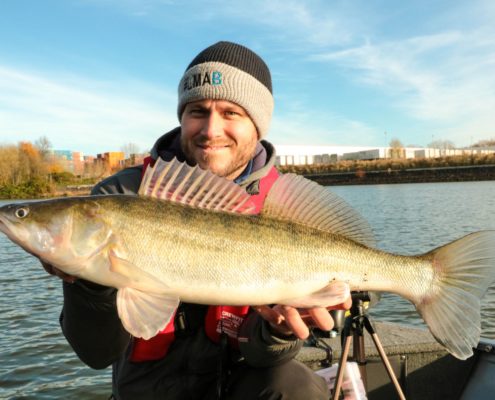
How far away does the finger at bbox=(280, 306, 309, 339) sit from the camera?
2871 millimetres

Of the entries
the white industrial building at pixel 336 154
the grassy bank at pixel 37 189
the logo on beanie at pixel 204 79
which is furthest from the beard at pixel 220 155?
the white industrial building at pixel 336 154

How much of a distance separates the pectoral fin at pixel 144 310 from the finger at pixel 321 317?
817mm

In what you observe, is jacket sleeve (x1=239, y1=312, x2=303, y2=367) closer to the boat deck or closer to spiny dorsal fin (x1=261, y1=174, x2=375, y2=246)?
spiny dorsal fin (x1=261, y1=174, x2=375, y2=246)

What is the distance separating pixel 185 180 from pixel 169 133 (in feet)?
5.00

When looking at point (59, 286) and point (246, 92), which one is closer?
point (246, 92)

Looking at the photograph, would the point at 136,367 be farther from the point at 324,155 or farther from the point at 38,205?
the point at 324,155

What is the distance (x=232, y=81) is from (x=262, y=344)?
220 cm

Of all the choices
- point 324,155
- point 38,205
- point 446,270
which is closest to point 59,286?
point 38,205

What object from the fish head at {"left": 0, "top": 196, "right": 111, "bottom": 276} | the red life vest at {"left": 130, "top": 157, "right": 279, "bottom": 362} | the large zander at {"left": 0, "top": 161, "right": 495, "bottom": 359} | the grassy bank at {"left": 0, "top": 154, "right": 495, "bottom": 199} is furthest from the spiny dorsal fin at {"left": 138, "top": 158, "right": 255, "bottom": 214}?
the grassy bank at {"left": 0, "top": 154, "right": 495, "bottom": 199}

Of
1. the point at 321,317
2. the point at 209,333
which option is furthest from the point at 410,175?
the point at 321,317

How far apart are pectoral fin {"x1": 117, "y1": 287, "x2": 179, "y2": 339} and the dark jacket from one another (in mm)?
365

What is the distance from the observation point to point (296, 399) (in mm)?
3311

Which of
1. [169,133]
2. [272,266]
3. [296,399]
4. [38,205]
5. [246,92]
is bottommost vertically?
[296,399]

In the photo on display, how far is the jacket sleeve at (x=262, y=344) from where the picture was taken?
3.21m
